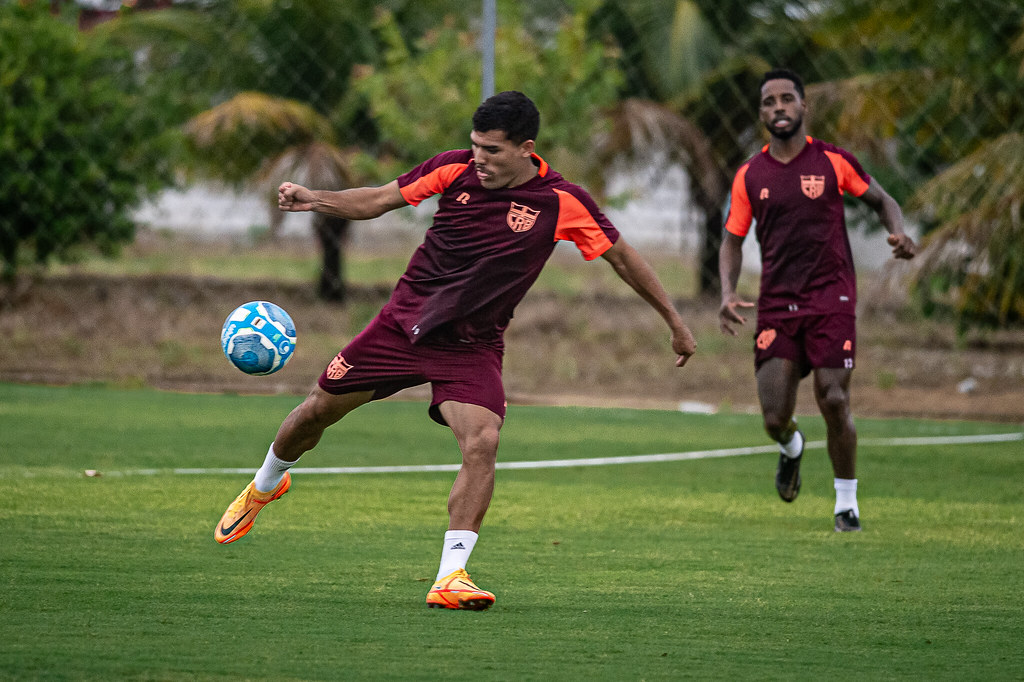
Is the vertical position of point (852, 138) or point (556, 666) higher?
point (852, 138)

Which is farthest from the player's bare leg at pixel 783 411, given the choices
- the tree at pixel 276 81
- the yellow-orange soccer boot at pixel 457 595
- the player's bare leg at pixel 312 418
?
the tree at pixel 276 81

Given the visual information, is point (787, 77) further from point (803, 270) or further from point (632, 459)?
point (632, 459)

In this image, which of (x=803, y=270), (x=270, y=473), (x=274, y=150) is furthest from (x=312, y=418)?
(x=274, y=150)

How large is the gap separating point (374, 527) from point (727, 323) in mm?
2238

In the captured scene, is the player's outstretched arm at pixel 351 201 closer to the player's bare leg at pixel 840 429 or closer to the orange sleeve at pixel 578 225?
the orange sleeve at pixel 578 225

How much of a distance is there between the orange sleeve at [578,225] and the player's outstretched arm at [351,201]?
636 mm

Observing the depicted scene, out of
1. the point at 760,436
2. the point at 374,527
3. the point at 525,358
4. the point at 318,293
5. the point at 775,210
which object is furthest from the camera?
the point at 318,293

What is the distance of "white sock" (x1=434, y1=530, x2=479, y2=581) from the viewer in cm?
500

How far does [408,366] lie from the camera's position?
18.0 feet

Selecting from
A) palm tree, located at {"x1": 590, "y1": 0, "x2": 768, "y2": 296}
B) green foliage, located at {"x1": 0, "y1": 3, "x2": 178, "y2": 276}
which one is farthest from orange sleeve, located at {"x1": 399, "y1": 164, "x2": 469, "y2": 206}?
green foliage, located at {"x1": 0, "y1": 3, "x2": 178, "y2": 276}

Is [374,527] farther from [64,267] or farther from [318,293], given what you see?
[64,267]

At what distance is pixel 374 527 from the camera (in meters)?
6.61

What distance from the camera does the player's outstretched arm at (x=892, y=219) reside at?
6.97 metres

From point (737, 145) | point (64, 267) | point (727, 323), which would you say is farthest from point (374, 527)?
point (64, 267)
